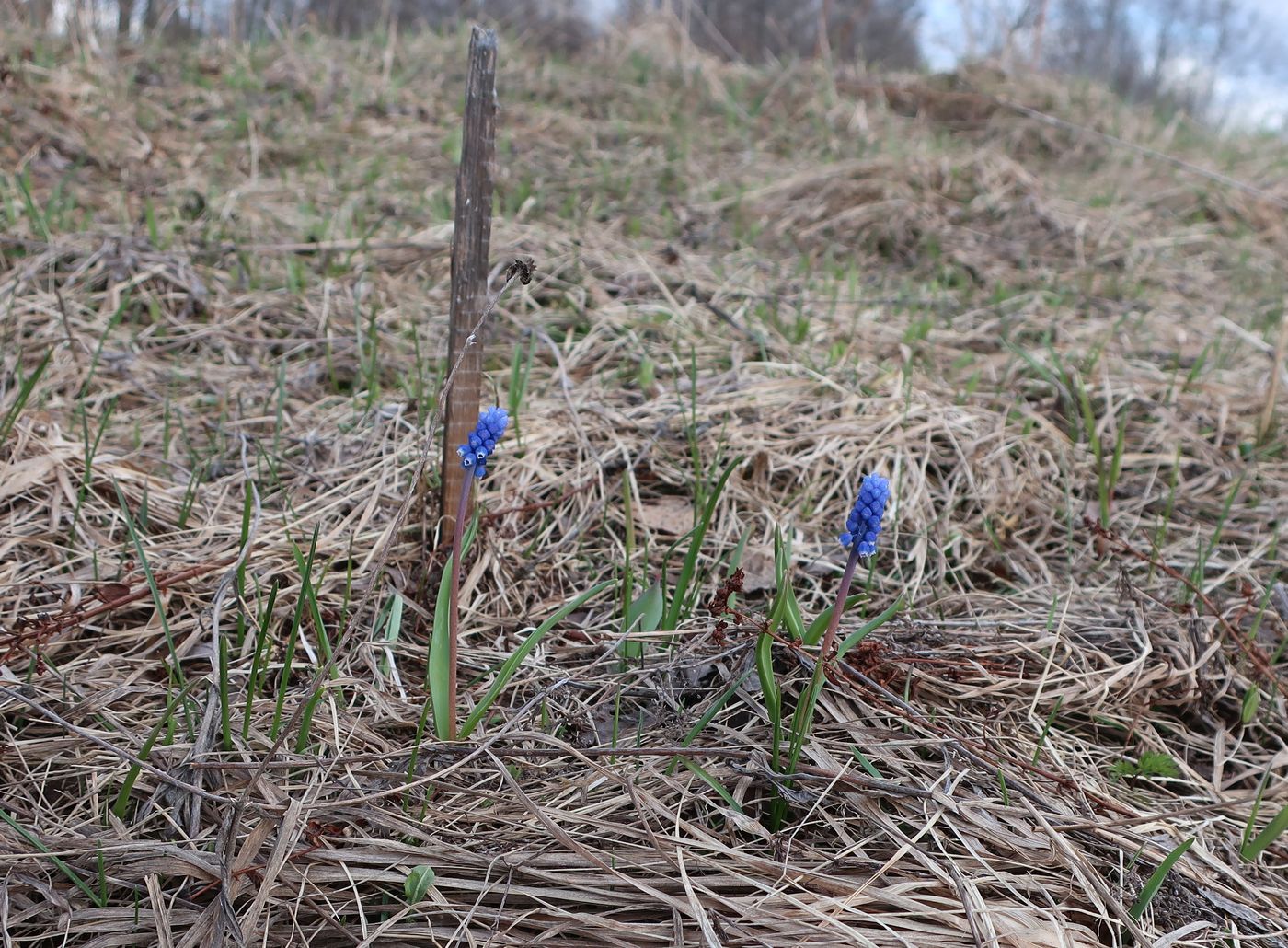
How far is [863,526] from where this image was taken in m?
1.29

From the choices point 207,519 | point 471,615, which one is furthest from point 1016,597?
point 207,519

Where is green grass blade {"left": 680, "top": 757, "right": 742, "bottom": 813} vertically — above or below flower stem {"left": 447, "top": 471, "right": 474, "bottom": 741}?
below

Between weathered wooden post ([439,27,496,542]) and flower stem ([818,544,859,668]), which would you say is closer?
flower stem ([818,544,859,668])

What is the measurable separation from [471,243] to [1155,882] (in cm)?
133

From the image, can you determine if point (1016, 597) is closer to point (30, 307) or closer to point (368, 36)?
point (30, 307)

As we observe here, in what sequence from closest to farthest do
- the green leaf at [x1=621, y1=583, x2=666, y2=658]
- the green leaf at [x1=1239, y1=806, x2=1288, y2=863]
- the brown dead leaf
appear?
the green leaf at [x1=1239, y1=806, x2=1288, y2=863] → the green leaf at [x1=621, y1=583, x2=666, y2=658] → the brown dead leaf

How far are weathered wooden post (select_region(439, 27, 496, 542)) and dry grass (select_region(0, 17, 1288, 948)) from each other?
0.93 feet

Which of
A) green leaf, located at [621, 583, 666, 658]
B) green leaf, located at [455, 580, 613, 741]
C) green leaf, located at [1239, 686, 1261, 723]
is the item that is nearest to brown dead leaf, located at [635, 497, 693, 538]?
green leaf, located at [621, 583, 666, 658]

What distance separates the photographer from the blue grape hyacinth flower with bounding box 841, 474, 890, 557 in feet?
4.14

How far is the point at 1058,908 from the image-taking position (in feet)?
3.88

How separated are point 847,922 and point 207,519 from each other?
54.9 inches

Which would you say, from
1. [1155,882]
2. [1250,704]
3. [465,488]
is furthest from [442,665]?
[1250,704]

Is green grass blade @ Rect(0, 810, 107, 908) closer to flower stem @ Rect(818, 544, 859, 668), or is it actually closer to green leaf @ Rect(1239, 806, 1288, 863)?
flower stem @ Rect(818, 544, 859, 668)

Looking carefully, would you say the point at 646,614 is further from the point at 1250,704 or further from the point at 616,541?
the point at 1250,704
